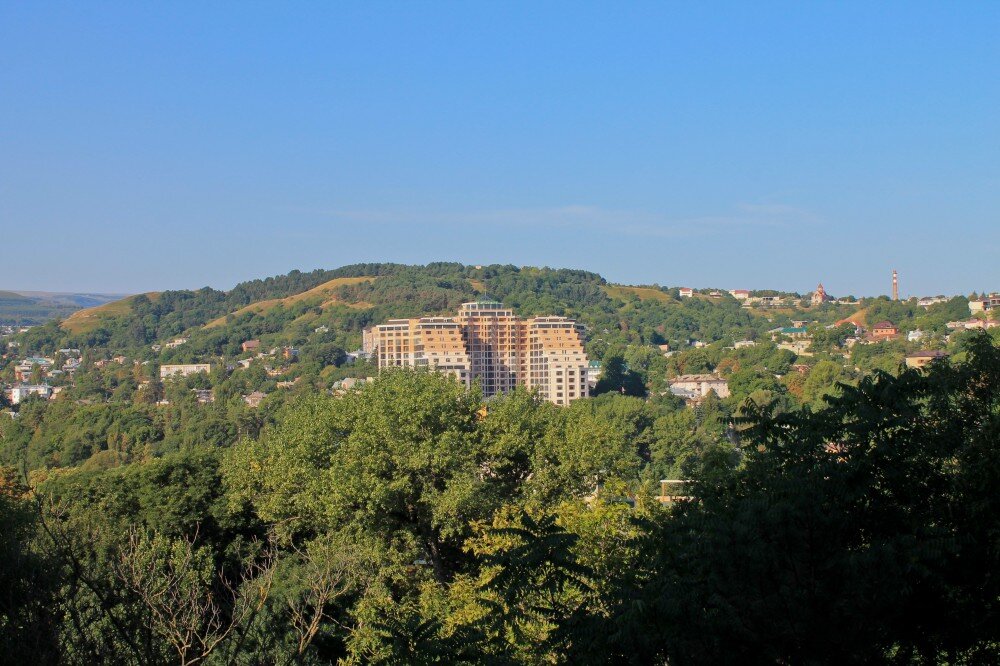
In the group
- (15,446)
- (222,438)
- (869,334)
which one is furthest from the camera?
(869,334)

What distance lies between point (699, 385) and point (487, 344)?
16.2 meters

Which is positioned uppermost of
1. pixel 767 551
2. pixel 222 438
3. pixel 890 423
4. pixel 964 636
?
pixel 890 423

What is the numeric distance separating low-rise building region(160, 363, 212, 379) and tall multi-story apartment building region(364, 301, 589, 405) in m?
24.3

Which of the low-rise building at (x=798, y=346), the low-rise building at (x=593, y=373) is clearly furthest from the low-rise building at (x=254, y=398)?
the low-rise building at (x=798, y=346)

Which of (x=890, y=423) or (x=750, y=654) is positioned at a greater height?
(x=890, y=423)

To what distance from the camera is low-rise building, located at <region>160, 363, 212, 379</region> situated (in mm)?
104169

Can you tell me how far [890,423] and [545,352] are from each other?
74904 millimetres

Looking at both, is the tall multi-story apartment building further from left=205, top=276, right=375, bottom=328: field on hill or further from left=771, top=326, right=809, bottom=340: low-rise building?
left=205, top=276, right=375, bottom=328: field on hill

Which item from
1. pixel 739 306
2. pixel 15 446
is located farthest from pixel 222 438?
pixel 739 306

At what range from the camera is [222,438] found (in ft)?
208

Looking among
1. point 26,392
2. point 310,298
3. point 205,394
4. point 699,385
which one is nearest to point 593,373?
point 699,385

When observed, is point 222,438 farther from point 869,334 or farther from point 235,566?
point 869,334

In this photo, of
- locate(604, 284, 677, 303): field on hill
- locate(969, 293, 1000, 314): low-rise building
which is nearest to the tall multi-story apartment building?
locate(969, 293, 1000, 314): low-rise building

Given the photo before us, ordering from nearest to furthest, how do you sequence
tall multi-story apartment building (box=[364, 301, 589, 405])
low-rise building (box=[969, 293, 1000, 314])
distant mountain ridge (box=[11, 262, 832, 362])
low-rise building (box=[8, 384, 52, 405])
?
1. tall multi-story apartment building (box=[364, 301, 589, 405])
2. low-rise building (box=[8, 384, 52, 405])
3. low-rise building (box=[969, 293, 1000, 314])
4. distant mountain ridge (box=[11, 262, 832, 362])
